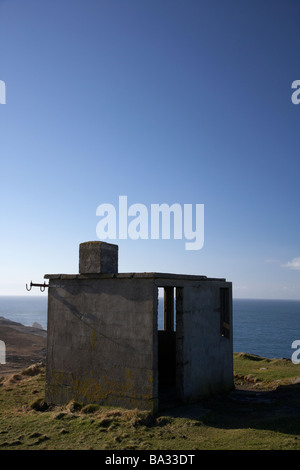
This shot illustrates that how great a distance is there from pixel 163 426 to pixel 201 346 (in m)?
3.23

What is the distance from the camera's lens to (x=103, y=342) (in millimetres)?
10883

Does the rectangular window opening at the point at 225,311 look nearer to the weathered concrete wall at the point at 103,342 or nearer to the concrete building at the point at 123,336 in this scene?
the concrete building at the point at 123,336

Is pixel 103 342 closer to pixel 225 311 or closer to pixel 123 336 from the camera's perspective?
pixel 123 336

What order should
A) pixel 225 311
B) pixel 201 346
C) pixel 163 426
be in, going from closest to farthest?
pixel 163 426 < pixel 201 346 < pixel 225 311

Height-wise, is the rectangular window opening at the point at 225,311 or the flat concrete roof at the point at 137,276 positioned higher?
the flat concrete roof at the point at 137,276

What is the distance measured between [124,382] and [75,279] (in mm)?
3445

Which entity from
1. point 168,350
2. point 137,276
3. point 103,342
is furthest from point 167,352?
point 137,276

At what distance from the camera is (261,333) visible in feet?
308

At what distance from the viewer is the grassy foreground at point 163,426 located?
25.3 feet

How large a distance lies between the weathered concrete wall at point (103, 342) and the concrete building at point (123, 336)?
2 centimetres

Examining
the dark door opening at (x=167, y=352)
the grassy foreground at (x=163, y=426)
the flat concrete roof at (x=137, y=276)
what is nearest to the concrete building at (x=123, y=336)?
the flat concrete roof at (x=137, y=276)
